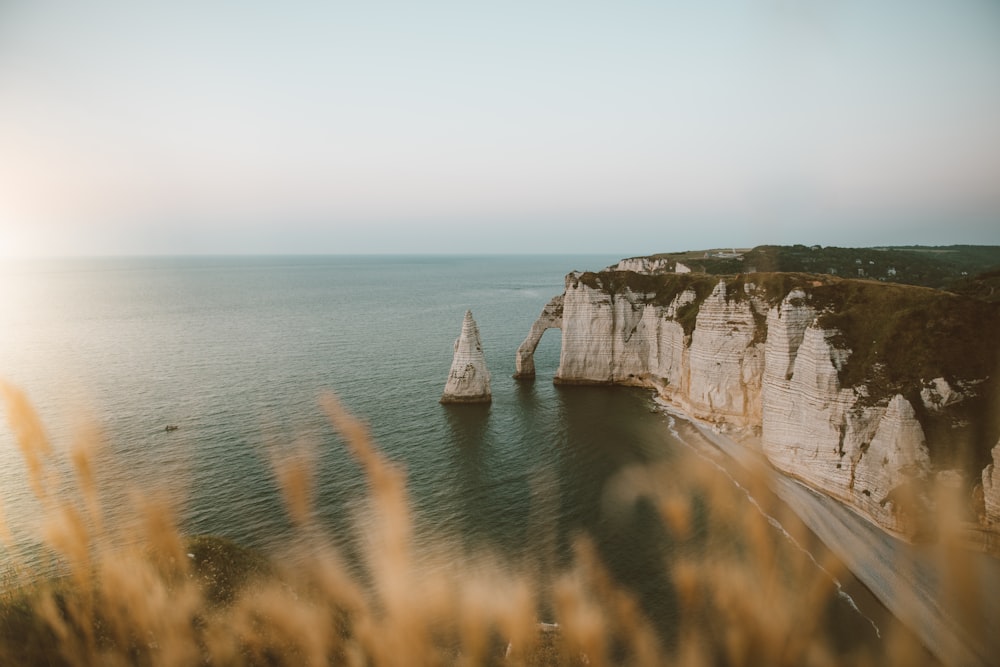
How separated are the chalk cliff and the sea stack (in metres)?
17.4

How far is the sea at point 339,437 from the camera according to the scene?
76.7 feet

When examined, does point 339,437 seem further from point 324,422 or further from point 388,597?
point 388,597

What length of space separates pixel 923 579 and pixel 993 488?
15.4 feet

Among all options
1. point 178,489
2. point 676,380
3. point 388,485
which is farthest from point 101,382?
point 676,380

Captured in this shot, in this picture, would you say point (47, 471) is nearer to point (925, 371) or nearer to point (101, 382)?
point (101, 382)

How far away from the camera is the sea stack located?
138ft

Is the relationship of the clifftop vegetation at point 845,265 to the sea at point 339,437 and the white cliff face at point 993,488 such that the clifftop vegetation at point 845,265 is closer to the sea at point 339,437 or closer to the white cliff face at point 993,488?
the sea at point 339,437

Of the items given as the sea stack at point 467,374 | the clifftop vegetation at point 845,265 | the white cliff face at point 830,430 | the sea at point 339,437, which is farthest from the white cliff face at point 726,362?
the clifftop vegetation at point 845,265

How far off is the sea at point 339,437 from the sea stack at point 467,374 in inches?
55.7

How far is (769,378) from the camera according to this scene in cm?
2952

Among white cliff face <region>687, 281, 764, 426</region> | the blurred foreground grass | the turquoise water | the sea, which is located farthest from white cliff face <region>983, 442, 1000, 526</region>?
the turquoise water

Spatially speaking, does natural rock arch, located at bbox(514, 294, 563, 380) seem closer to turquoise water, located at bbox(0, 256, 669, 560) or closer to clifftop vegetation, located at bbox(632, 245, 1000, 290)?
turquoise water, located at bbox(0, 256, 669, 560)

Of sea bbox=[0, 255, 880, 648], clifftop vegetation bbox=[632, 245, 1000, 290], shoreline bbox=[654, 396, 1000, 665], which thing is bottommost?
shoreline bbox=[654, 396, 1000, 665]

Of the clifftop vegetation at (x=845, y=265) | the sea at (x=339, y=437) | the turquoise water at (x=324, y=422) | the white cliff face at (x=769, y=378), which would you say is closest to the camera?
the white cliff face at (x=769, y=378)
